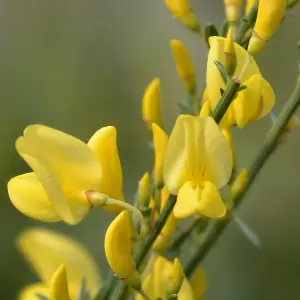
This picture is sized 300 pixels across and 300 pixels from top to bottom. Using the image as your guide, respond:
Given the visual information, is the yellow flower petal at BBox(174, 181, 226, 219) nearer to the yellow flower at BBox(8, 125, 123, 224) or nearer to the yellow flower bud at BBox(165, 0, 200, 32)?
the yellow flower at BBox(8, 125, 123, 224)

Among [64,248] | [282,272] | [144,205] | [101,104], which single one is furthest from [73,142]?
[101,104]

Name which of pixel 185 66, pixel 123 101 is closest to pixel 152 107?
pixel 185 66

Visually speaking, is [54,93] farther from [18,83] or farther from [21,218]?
[21,218]

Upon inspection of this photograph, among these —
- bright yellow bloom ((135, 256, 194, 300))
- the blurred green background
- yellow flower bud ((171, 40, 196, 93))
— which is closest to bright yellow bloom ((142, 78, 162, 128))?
yellow flower bud ((171, 40, 196, 93))

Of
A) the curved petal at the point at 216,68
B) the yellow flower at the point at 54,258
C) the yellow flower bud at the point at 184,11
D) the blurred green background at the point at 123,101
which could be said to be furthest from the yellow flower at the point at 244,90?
the blurred green background at the point at 123,101

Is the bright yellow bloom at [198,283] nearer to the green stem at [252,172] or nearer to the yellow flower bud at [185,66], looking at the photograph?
the green stem at [252,172]

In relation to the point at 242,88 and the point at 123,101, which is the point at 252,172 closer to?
the point at 242,88
